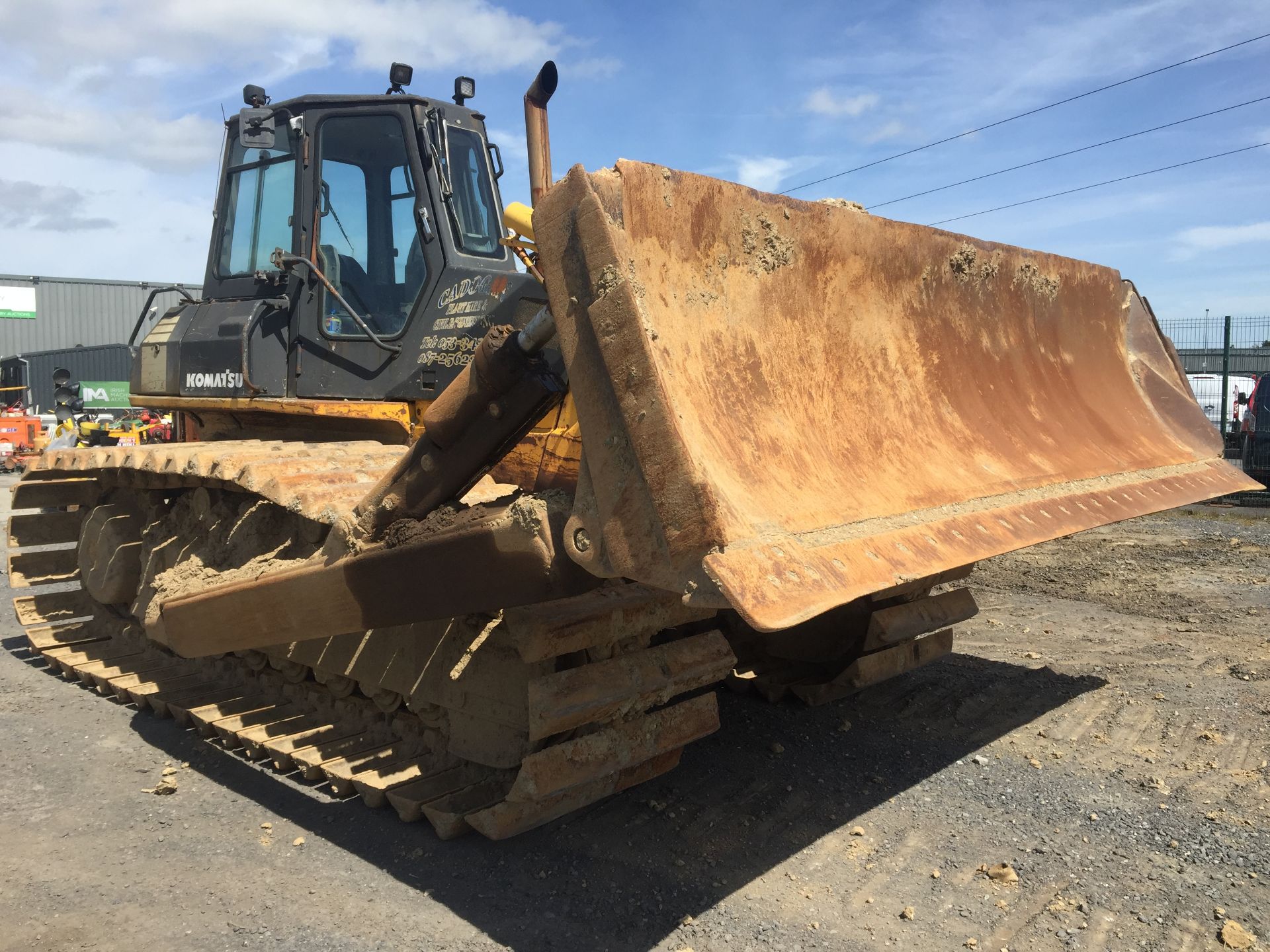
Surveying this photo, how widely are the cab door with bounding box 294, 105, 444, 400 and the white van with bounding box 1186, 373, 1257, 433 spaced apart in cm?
1159

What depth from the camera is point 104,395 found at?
3105 centimetres

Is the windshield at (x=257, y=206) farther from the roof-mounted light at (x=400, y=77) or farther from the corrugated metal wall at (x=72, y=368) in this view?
the corrugated metal wall at (x=72, y=368)

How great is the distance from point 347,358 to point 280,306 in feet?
1.45

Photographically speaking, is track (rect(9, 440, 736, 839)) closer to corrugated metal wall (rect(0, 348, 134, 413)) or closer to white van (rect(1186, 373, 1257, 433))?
white van (rect(1186, 373, 1257, 433))

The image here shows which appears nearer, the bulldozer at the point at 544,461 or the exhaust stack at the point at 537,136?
the bulldozer at the point at 544,461

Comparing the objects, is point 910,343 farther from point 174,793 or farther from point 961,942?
point 174,793

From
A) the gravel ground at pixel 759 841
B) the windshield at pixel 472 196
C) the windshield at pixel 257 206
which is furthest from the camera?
the windshield at pixel 257 206

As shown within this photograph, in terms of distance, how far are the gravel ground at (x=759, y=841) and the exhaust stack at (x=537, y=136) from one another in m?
1.99

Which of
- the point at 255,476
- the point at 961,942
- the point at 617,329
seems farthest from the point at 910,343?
the point at 255,476

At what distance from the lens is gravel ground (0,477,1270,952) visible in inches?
105

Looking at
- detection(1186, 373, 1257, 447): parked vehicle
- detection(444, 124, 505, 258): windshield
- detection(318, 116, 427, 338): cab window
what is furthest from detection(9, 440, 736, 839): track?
detection(1186, 373, 1257, 447): parked vehicle

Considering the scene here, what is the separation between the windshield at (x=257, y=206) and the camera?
4672mm

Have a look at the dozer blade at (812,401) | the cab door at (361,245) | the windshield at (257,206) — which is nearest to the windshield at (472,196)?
the cab door at (361,245)

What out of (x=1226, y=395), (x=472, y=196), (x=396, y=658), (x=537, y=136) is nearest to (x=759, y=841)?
(x=396, y=658)
